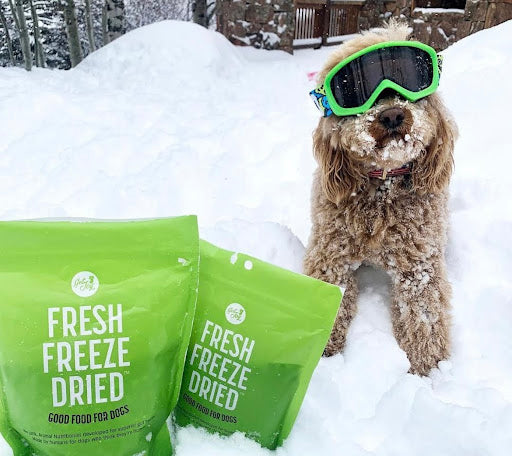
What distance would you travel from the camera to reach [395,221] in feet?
5.93

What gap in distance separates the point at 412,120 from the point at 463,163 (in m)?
1.18

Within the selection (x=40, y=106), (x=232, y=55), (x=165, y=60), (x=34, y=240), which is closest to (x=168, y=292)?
(x=34, y=240)

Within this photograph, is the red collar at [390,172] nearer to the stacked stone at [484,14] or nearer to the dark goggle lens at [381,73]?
the dark goggle lens at [381,73]

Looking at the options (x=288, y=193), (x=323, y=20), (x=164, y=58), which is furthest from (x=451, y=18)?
(x=288, y=193)

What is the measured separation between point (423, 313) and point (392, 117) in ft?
2.50

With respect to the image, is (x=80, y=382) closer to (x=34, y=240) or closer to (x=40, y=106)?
(x=34, y=240)

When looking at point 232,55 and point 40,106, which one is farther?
point 232,55

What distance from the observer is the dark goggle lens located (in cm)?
167

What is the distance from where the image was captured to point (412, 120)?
1.62 m

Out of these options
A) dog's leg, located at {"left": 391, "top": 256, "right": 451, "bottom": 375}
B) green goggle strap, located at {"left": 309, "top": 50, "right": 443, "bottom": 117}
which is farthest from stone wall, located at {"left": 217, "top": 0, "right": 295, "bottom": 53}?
dog's leg, located at {"left": 391, "top": 256, "right": 451, "bottom": 375}

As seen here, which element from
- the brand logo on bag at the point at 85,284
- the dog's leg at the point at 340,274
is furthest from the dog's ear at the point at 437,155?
the brand logo on bag at the point at 85,284

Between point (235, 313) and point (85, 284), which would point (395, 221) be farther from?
point (85, 284)

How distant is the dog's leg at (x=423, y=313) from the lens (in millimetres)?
1749

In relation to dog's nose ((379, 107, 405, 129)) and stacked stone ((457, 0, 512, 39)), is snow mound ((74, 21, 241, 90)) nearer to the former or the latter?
stacked stone ((457, 0, 512, 39))
